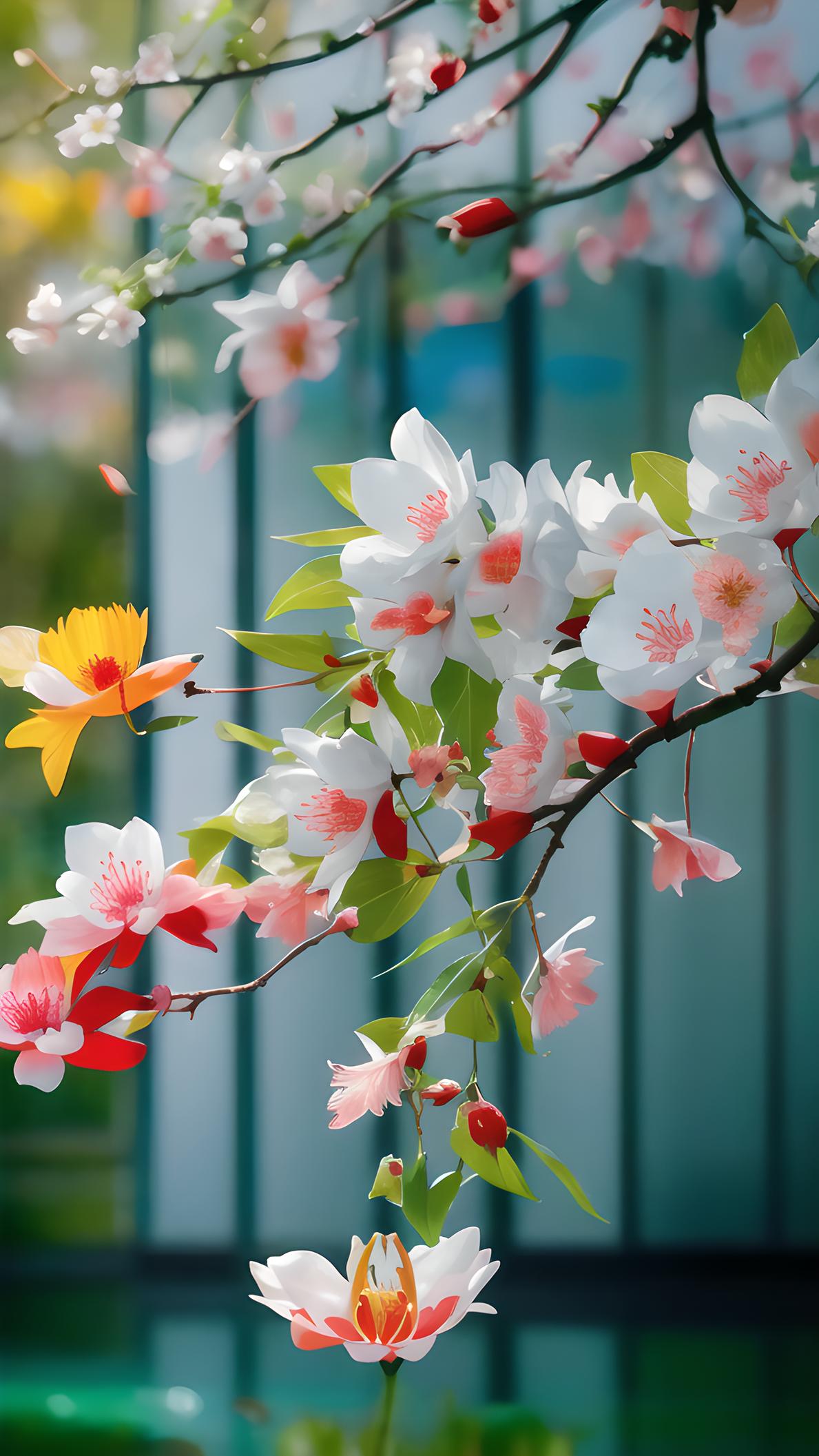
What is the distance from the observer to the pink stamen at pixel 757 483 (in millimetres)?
247

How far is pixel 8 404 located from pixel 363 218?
446 mm

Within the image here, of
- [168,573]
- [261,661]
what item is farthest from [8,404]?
[261,661]

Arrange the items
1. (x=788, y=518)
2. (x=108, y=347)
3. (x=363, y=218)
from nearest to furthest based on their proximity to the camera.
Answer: (x=788, y=518) → (x=363, y=218) → (x=108, y=347)

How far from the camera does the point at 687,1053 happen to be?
0.97 metres

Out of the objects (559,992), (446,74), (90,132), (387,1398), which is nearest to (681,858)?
(559,992)

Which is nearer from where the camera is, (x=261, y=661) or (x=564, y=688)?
(x=564, y=688)

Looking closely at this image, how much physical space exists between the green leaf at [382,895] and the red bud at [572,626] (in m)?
0.09

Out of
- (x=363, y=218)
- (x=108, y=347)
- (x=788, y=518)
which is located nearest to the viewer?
(x=788, y=518)

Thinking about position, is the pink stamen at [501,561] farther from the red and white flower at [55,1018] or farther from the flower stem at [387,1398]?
the flower stem at [387,1398]

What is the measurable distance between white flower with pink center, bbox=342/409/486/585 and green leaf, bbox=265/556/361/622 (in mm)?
37

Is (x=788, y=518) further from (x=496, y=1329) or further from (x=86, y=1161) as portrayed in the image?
(x=86, y=1161)

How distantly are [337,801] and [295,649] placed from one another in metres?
0.06

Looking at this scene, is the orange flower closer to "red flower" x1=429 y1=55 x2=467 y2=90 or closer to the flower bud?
the flower bud

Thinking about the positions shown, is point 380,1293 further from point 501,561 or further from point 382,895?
point 501,561
